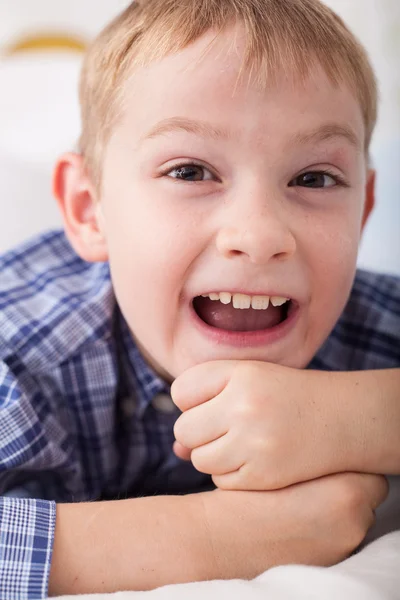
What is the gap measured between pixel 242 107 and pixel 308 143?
0.08 meters

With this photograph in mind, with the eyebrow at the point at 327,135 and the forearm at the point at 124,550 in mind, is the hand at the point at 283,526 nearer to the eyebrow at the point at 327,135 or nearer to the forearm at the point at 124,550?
the forearm at the point at 124,550

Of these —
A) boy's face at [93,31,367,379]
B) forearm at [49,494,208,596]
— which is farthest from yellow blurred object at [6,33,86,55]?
forearm at [49,494,208,596]

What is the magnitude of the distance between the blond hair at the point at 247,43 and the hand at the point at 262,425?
0.30 m

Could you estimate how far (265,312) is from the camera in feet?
2.61

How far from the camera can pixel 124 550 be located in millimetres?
615

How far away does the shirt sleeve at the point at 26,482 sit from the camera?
60 cm

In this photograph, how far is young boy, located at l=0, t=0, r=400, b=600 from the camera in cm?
63

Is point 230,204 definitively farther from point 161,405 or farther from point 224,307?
point 161,405

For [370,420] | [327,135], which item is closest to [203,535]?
[370,420]

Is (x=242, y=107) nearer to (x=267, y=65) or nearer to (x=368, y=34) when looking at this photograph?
(x=267, y=65)

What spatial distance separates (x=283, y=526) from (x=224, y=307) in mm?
258

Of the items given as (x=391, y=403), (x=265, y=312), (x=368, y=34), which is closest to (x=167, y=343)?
(x=265, y=312)

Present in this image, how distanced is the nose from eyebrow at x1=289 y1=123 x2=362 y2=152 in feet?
0.22

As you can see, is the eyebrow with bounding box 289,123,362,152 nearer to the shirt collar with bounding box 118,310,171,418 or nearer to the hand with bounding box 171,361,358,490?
the hand with bounding box 171,361,358,490
